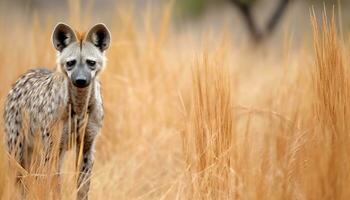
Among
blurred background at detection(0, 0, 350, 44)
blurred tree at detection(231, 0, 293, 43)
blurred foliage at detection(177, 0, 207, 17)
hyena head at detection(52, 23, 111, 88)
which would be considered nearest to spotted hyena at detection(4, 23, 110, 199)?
hyena head at detection(52, 23, 111, 88)

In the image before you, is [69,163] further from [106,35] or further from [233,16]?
[233,16]

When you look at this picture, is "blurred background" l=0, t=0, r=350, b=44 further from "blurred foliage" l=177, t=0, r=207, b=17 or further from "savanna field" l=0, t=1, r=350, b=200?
"savanna field" l=0, t=1, r=350, b=200

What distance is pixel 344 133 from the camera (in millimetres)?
4746

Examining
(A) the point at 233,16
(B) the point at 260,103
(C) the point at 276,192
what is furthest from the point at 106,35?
(A) the point at 233,16

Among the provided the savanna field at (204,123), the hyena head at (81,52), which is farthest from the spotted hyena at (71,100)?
the savanna field at (204,123)

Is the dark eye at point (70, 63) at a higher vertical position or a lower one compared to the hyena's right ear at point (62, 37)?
lower

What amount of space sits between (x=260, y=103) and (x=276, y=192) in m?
4.20

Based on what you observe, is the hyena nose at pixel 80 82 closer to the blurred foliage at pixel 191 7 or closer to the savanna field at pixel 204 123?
the savanna field at pixel 204 123

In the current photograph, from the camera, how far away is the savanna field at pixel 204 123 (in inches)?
189

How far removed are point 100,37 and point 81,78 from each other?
554 millimetres

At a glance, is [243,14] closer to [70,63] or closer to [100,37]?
[100,37]

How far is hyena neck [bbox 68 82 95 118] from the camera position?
19.5 feet

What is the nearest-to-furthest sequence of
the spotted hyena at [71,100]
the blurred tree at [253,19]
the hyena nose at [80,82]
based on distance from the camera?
1. the hyena nose at [80,82]
2. the spotted hyena at [71,100]
3. the blurred tree at [253,19]

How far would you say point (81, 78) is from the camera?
5.77 m
